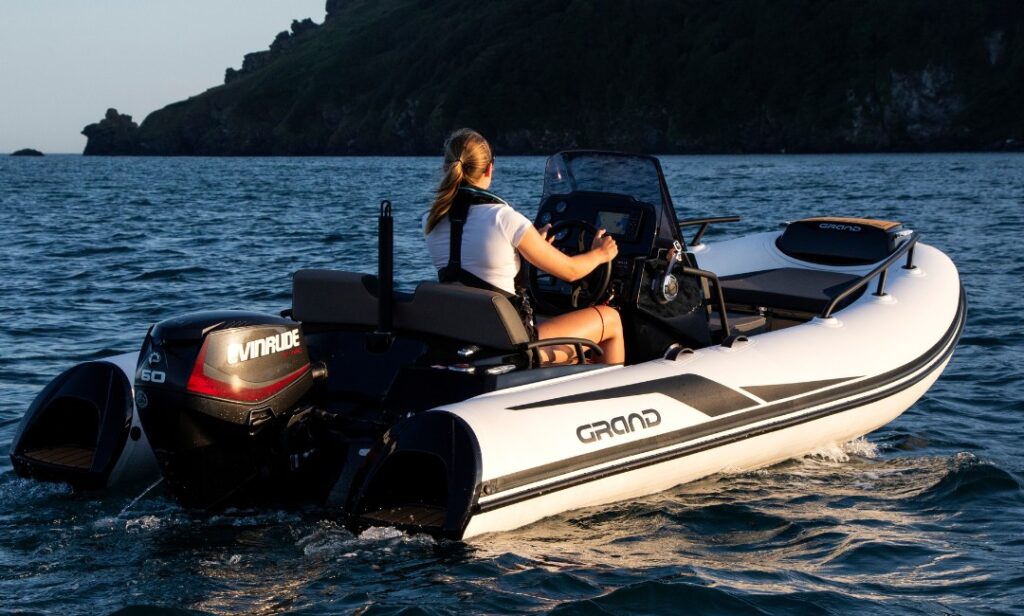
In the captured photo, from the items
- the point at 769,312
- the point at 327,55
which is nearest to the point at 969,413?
the point at 769,312

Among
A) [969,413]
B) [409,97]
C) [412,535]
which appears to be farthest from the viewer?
[409,97]

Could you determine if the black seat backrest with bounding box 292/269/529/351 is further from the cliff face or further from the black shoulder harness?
the cliff face

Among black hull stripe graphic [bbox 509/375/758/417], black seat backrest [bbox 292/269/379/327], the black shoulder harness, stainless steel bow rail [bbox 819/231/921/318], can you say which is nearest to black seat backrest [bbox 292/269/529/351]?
black seat backrest [bbox 292/269/379/327]

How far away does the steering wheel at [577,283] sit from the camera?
21.8ft

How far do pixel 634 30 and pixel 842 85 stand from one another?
97.0 feet

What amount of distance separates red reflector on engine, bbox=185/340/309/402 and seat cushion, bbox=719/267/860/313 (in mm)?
3990

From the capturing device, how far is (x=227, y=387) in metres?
5.17

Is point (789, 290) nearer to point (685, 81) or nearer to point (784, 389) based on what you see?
point (784, 389)

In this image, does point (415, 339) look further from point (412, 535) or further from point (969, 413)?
point (969, 413)

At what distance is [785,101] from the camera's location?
122 m

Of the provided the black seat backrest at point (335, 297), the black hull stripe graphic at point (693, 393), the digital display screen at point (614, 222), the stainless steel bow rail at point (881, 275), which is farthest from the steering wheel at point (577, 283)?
the stainless steel bow rail at point (881, 275)

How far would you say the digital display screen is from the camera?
7113mm

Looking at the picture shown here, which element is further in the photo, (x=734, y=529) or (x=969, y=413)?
(x=969, y=413)

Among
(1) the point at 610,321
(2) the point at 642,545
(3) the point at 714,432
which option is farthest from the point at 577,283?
(2) the point at 642,545
